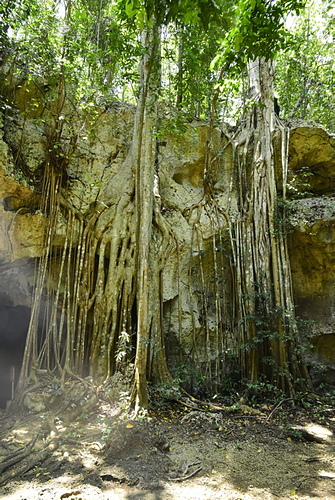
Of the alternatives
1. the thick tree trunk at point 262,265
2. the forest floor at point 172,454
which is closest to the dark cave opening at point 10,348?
the forest floor at point 172,454

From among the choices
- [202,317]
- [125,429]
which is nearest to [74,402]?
[125,429]

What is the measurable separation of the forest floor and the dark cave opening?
9.58 feet

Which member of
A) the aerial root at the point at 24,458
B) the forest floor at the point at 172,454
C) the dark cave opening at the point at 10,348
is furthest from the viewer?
the dark cave opening at the point at 10,348

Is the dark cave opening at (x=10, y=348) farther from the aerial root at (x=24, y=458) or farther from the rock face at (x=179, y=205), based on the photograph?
the aerial root at (x=24, y=458)

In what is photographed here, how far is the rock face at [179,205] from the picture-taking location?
4.85 m

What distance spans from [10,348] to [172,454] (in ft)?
16.8

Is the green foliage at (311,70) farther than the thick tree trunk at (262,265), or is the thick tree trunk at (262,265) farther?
the green foliage at (311,70)

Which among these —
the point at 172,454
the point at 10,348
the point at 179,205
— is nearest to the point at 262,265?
the point at 179,205

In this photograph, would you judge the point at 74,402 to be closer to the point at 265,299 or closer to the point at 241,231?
the point at 265,299

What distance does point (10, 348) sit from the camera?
A: 6711mm

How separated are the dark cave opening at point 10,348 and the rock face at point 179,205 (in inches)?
40.0

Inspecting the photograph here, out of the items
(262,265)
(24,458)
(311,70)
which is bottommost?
(24,458)

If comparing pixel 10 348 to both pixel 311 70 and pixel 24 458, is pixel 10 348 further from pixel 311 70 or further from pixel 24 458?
pixel 311 70

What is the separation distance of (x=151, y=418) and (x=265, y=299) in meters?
2.22
